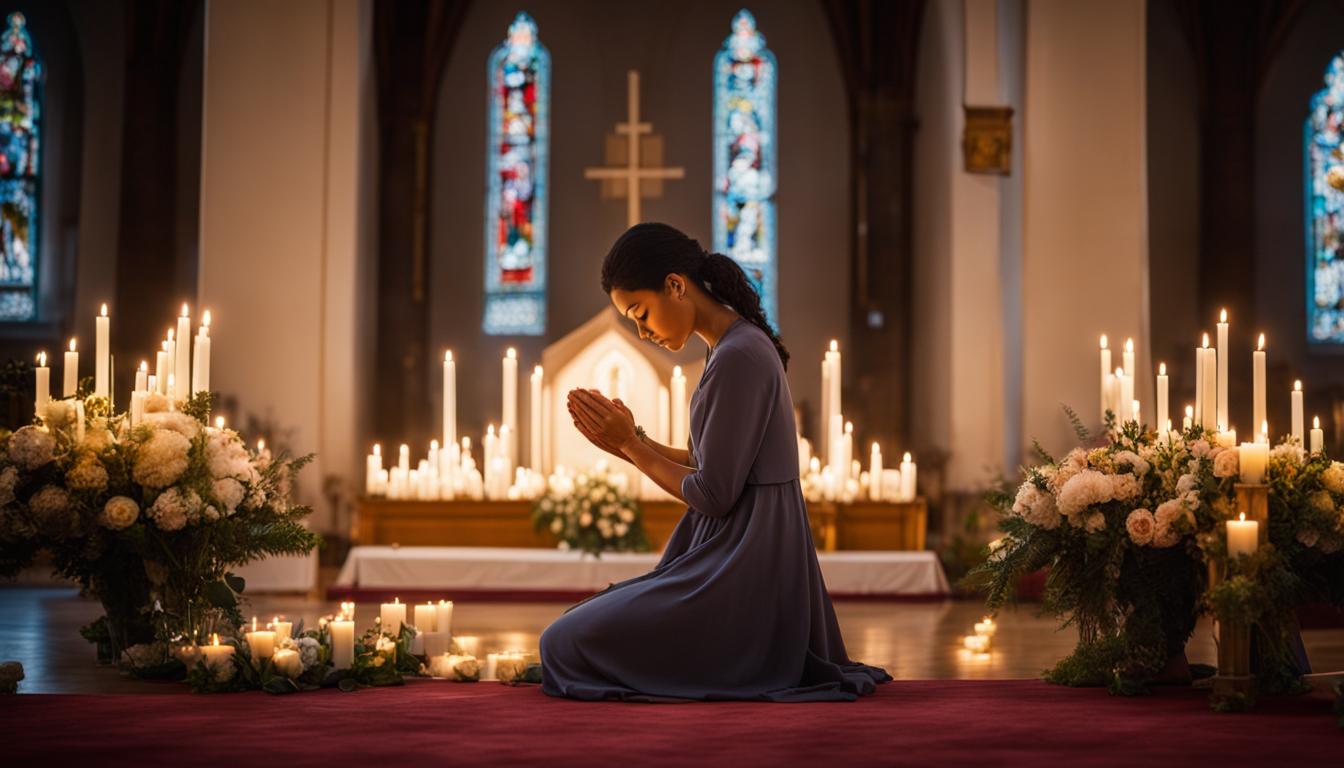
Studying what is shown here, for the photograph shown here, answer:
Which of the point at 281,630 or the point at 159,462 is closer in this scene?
the point at 281,630

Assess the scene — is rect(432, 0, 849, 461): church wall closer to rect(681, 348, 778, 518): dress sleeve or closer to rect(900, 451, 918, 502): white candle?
rect(900, 451, 918, 502): white candle

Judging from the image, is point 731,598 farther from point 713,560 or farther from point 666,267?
point 666,267

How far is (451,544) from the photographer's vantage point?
33.8ft

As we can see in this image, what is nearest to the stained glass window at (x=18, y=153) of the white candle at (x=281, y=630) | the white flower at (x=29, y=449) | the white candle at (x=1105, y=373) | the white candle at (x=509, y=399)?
the white candle at (x=509, y=399)

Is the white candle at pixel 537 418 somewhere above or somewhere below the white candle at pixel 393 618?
above

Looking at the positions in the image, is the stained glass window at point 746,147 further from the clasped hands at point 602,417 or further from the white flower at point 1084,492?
the clasped hands at point 602,417

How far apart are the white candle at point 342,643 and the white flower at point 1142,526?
248cm

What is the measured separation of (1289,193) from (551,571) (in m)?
10.8

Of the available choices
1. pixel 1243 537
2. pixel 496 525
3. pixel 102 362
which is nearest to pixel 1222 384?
pixel 1243 537

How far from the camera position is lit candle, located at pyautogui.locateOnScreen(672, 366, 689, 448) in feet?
33.8

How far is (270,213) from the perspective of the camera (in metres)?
11.1

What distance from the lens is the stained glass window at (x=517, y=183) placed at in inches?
709

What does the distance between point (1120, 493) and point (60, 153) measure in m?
14.5

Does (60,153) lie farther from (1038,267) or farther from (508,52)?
(1038,267)
